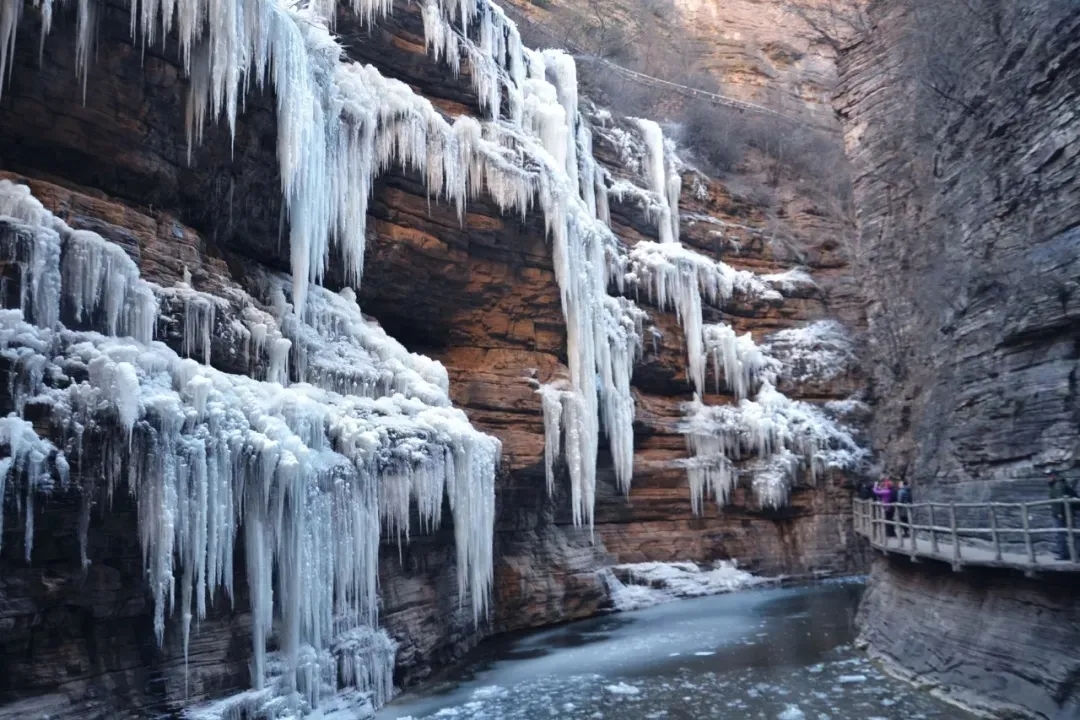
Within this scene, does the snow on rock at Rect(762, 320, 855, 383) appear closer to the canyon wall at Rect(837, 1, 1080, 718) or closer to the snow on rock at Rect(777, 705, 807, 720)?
the canyon wall at Rect(837, 1, 1080, 718)

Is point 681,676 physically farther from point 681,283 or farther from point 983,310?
point 681,283

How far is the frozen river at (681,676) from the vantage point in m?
10.8

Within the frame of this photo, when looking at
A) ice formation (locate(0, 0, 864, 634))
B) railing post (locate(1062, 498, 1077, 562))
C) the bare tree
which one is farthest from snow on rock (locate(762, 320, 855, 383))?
railing post (locate(1062, 498, 1077, 562))

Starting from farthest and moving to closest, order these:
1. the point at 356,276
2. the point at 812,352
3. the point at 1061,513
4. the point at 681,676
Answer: the point at 812,352 → the point at 356,276 → the point at 681,676 → the point at 1061,513

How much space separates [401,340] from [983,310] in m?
11.1

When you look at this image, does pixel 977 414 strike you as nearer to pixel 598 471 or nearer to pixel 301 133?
pixel 598 471

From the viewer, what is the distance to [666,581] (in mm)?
21641

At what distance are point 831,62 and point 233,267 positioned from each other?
36938 mm

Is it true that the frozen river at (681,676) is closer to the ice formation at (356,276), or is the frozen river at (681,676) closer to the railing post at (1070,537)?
the ice formation at (356,276)

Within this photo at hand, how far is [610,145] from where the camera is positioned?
85.8ft

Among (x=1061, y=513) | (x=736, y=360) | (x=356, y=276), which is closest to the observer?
(x=1061, y=513)

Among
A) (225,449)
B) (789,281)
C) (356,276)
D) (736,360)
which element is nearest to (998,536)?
(225,449)

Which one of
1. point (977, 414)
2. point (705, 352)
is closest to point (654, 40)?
point (705, 352)

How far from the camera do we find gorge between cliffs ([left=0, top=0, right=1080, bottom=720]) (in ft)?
27.2
